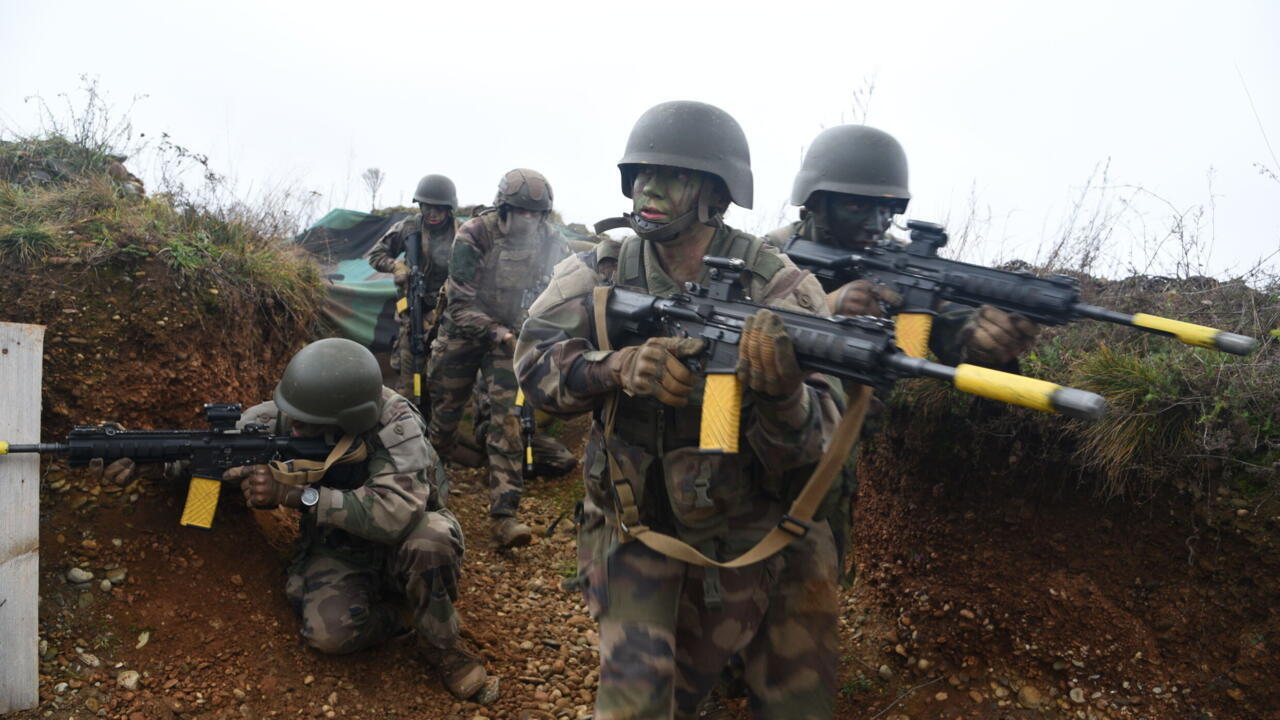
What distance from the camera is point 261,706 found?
3.77 m

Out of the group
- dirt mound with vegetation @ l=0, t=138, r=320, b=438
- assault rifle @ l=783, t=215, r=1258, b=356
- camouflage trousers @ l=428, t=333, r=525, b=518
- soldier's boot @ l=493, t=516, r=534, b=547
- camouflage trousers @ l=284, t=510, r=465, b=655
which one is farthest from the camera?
camouflage trousers @ l=428, t=333, r=525, b=518

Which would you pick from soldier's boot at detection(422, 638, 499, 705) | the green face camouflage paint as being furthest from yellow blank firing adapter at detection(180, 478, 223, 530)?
the green face camouflage paint

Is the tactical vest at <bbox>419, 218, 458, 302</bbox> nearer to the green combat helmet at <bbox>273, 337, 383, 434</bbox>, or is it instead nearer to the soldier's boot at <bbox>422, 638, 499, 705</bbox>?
the green combat helmet at <bbox>273, 337, 383, 434</bbox>

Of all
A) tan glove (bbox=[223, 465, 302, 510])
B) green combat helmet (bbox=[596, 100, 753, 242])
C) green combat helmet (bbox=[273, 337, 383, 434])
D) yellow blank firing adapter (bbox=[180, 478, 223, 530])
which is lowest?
yellow blank firing adapter (bbox=[180, 478, 223, 530])

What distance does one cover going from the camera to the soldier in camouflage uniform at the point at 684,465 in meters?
2.77

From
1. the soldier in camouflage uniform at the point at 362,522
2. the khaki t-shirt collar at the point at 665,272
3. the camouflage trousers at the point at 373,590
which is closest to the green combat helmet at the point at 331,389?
the soldier in camouflage uniform at the point at 362,522

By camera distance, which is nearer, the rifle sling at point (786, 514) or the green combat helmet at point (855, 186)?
the rifle sling at point (786, 514)

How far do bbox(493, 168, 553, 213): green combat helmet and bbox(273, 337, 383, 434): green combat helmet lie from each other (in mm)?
3136

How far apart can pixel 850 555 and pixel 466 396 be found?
3.67 metres

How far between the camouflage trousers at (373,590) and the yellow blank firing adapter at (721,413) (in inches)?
80.3

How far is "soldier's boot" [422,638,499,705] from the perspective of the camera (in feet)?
13.8

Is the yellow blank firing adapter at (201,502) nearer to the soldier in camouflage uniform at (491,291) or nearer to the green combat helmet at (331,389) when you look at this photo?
the green combat helmet at (331,389)

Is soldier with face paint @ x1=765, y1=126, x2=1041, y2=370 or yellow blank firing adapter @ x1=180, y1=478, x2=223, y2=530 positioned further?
soldier with face paint @ x1=765, y1=126, x2=1041, y2=370

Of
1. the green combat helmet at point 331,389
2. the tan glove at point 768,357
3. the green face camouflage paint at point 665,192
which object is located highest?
the green face camouflage paint at point 665,192
